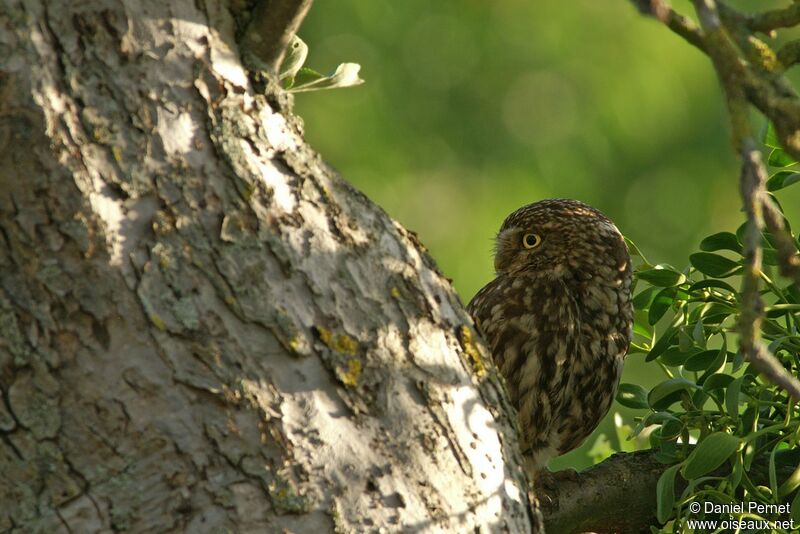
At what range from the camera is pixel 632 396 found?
7.29 ft

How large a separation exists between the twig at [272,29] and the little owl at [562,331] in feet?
3.37

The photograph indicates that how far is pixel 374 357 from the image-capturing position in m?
1.33

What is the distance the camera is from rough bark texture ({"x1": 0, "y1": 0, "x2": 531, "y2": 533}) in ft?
4.03

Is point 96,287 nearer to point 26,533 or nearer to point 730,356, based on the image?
point 26,533

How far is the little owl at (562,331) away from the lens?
230 cm

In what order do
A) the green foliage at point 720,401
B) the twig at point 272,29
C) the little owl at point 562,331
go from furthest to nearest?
the little owl at point 562,331, the green foliage at point 720,401, the twig at point 272,29

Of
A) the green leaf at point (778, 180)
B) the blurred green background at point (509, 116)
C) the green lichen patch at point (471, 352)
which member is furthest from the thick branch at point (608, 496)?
the blurred green background at point (509, 116)

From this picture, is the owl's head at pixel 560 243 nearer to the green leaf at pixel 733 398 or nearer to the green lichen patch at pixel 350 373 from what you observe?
the green leaf at pixel 733 398

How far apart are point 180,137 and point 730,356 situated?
1.11m

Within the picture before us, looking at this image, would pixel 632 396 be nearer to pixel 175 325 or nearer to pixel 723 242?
pixel 723 242

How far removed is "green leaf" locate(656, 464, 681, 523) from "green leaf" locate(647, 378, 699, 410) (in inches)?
5.4

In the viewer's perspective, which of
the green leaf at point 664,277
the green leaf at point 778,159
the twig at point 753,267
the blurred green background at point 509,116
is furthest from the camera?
the blurred green background at point 509,116

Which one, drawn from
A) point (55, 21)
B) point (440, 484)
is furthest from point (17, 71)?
point (440, 484)

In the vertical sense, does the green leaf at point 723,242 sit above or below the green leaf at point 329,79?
below
